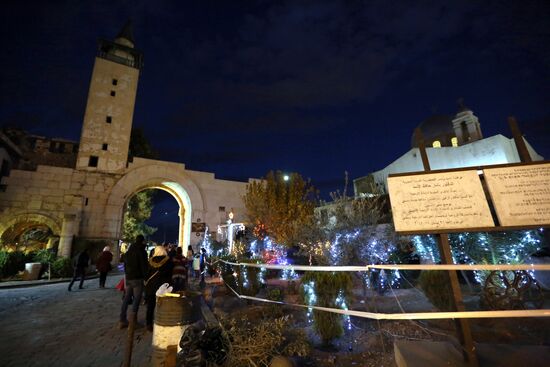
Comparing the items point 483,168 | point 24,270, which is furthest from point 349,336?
point 24,270

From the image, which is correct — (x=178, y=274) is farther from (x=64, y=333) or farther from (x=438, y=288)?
(x=438, y=288)

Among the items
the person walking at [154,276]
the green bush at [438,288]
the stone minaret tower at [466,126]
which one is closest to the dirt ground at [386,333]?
the green bush at [438,288]

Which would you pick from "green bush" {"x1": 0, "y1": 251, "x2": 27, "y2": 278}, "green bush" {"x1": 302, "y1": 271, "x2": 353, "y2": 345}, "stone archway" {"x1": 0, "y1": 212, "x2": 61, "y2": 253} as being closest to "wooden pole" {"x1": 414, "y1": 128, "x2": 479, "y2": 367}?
"green bush" {"x1": 302, "y1": 271, "x2": 353, "y2": 345}

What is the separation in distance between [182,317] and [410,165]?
31.2 metres

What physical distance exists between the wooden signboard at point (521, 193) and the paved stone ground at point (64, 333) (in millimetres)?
5573

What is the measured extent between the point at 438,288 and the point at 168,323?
5.60m

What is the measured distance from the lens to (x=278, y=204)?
17625mm

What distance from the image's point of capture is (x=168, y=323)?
12.4 ft

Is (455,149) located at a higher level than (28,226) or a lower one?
higher

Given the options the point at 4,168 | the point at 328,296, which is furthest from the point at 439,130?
the point at 4,168

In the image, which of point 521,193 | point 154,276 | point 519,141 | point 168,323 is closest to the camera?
point 521,193

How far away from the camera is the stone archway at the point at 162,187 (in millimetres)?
18234

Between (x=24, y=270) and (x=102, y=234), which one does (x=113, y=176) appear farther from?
(x=24, y=270)

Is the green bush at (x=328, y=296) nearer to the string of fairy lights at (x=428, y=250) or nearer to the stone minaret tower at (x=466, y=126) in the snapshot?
the string of fairy lights at (x=428, y=250)
